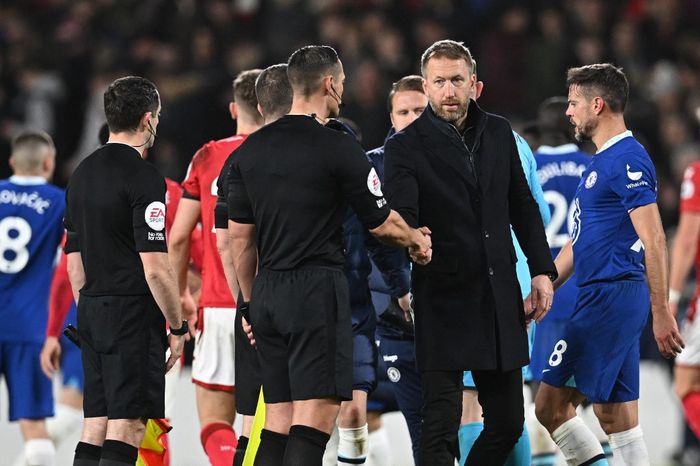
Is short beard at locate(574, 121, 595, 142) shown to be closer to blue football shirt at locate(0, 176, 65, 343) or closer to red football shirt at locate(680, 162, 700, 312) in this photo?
red football shirt at locate(680, 162, 700, 312)

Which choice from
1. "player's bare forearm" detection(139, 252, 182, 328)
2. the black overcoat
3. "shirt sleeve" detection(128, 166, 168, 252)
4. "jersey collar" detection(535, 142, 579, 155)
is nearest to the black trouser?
the black overcoat

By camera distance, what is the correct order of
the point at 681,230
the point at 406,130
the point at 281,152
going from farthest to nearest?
the point at 681,230
the point at 406,130
the point at 281,152

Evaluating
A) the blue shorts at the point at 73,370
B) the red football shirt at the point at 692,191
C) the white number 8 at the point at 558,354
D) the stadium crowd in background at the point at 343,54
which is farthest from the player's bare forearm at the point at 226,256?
the stadium crowd in background at the point at 343,54

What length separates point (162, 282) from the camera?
570cm

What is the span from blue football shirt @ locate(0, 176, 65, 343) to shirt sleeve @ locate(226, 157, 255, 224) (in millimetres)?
2850

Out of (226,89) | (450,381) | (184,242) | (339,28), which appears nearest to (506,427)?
(450,381)

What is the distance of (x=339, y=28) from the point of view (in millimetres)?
13367

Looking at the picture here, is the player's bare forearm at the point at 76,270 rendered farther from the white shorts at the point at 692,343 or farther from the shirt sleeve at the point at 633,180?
the white shorts at the point at 692,343

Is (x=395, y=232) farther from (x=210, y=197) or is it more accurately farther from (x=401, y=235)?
(x=210, y=197)

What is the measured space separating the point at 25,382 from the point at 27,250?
82cm

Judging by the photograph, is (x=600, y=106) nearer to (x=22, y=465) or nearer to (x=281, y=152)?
(x=281, y=152)

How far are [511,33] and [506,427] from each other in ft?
27.9

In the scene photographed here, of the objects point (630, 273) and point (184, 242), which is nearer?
point (630, 273)

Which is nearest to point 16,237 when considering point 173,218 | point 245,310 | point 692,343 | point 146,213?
point 173,218
